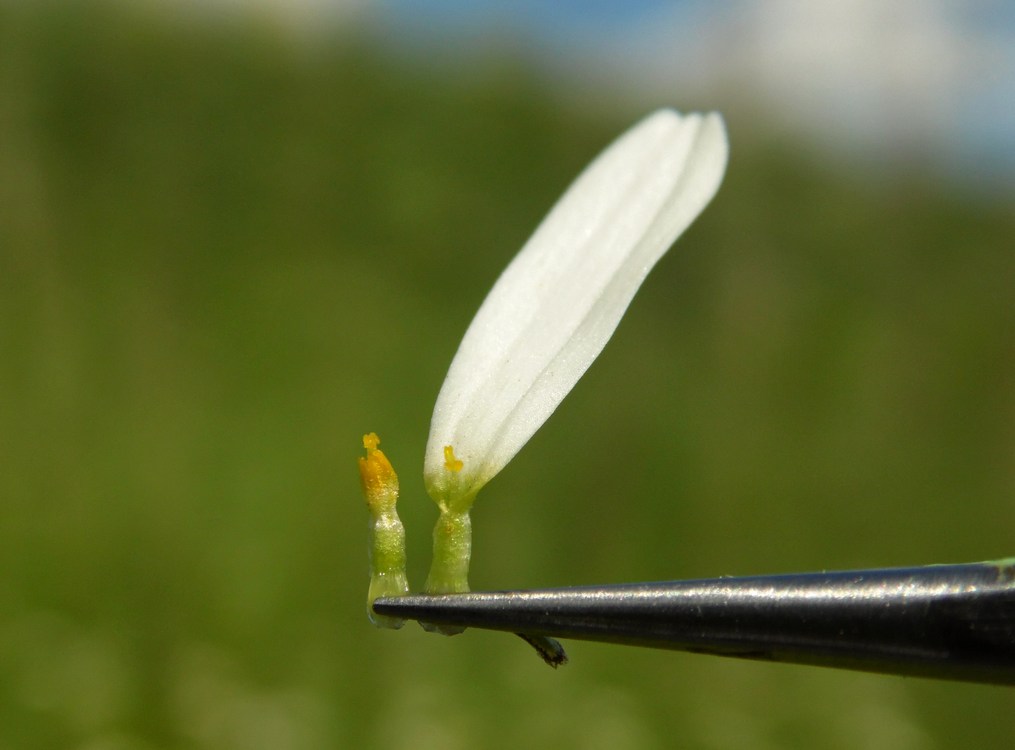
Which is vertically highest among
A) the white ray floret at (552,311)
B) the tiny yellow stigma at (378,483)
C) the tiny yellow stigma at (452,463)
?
the white ray floret at (552,311)

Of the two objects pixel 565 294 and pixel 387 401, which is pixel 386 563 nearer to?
pixel 565 294

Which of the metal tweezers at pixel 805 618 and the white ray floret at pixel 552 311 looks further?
the white ray floret at pixel 552 311

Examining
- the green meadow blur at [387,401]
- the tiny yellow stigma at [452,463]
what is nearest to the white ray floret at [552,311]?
the tiny yellow stigma at [452,463]

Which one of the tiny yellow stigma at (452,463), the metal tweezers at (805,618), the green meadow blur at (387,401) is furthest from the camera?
the green meadow blur at (387,401)

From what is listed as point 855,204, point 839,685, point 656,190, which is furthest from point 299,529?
point 855,204

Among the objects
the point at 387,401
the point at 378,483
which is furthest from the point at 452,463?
the point at 387,401

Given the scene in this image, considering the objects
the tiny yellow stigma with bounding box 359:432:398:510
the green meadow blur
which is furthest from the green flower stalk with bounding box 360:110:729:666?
the green meadow blur

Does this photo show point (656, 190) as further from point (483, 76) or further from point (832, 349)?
point (483, 76)

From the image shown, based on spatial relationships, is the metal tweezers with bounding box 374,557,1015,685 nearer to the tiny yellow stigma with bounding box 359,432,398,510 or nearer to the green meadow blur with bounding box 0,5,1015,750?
the tiny yellow stigma with bounding box 359,432,398,510

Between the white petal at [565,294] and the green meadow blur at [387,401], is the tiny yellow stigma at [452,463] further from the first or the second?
the green meadow blur at [387,401]
